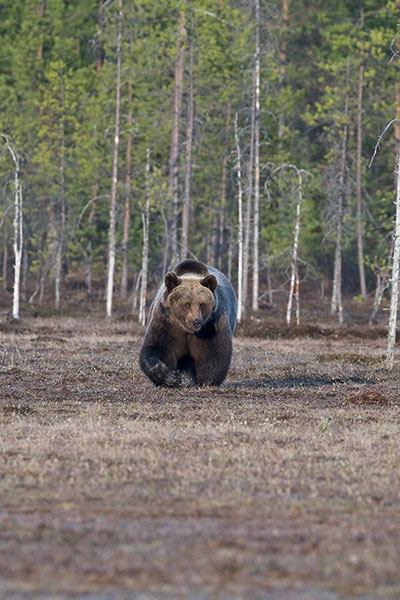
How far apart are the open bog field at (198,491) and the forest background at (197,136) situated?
77.5 feet

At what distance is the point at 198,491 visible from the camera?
764cm

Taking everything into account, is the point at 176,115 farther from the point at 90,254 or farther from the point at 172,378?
the point at 172,378

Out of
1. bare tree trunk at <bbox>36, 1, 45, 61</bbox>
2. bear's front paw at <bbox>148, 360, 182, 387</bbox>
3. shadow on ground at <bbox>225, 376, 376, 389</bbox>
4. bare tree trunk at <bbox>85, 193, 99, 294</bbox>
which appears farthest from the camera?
bare tree trunk at <bbox>36, 1, 45, 61</bbox>

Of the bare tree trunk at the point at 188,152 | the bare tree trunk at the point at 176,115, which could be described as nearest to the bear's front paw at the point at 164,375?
the bare tree trunk at the point at 188,152

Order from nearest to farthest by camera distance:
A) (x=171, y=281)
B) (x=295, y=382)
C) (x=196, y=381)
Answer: (x=171, y=281) < (x=196, y=381) < (x=295, y=382)

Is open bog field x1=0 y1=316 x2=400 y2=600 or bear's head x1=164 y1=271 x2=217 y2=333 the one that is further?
bear's head x1=164 y1=271 x2=217 y2=333

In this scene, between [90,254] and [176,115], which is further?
[90,254]

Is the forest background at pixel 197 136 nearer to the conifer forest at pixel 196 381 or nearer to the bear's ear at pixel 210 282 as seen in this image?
the conifer forest at pixel 196 381

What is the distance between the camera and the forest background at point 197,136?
3944 centimetres

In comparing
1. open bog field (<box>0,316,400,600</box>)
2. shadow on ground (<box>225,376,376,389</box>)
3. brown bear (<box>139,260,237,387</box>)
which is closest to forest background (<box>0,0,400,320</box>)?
shadow on ground (<box>225,376,376,389</box>)

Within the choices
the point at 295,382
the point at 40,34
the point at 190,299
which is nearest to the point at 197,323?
the point at 190,299

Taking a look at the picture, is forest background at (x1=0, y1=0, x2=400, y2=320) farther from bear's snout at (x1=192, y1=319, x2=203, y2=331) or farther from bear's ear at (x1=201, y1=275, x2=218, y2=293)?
bear's snout at (x1=192, y1=319, x2=203, y2=331)

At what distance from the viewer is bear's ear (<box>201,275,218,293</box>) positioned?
1420 cm

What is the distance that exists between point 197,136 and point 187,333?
28.3 metres
